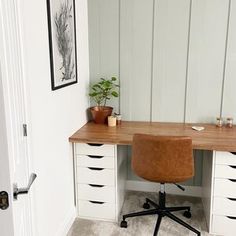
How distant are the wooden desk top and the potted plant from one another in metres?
0.10

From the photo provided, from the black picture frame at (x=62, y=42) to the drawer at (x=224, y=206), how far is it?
1.60 m

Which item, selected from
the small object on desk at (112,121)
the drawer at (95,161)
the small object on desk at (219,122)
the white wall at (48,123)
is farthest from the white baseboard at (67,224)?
the small object on desk at (219,122)

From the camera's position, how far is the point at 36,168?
6.27 feet

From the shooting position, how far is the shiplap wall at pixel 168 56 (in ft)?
9.20

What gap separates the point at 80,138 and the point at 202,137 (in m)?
1.06

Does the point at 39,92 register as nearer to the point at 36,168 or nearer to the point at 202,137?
the point at 36,168

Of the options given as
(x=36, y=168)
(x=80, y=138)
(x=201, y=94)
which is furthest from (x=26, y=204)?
(x=201, y=94)

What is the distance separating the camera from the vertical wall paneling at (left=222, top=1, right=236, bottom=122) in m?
2.75

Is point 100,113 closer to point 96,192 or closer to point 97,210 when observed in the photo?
point 96,192

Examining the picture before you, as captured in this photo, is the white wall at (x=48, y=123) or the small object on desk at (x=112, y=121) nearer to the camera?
the white wall at (x=48, y=123)

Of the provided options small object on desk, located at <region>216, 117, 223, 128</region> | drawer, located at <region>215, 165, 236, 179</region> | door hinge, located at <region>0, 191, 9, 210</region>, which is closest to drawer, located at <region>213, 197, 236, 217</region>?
drawer, located at <region>215, 165, 236, 179</region>

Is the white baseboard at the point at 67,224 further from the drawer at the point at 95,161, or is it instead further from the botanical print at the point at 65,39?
the botanical print at the point at 65,39

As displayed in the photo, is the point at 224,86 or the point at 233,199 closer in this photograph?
the point at 233,199

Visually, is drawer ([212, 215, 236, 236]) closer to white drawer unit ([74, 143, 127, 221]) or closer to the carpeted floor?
the carpeted floor
